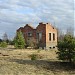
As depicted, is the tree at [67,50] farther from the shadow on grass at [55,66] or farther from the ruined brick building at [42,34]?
the ruined brick building at [42,34]

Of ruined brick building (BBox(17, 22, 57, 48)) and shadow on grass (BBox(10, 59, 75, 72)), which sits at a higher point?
ruined brick building (BBox(17, 22, 57, 48))

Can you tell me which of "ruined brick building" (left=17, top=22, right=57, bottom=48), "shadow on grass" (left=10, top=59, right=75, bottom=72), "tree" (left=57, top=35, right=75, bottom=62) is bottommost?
"shadow on grass" (left=10, top=59, right=75, bottom=72)

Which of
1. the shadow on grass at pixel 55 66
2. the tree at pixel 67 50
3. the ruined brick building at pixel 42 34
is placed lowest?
the shadow on grass at pixel 55 66

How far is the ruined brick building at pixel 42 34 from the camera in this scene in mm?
56763

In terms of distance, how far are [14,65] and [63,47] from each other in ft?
10.5

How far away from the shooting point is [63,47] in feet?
52.9

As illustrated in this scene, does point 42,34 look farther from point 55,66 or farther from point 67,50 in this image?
point 55,66

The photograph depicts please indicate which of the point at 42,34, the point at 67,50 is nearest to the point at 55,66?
the point at 67,50

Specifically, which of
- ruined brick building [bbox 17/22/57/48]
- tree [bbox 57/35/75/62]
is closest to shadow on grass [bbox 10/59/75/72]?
tree [bbox 57/35/75/62]

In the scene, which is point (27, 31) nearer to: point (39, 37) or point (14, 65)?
point (39, 37)

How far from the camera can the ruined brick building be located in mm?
56763

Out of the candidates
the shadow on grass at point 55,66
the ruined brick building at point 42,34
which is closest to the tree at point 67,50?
the shadow on grass at point 55,66

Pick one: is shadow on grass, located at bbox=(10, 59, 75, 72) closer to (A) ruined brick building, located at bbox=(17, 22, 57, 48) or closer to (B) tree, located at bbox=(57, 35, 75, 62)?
(B) tree, located at bbox=(57, 35, 75, 62)

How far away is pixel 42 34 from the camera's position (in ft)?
190
